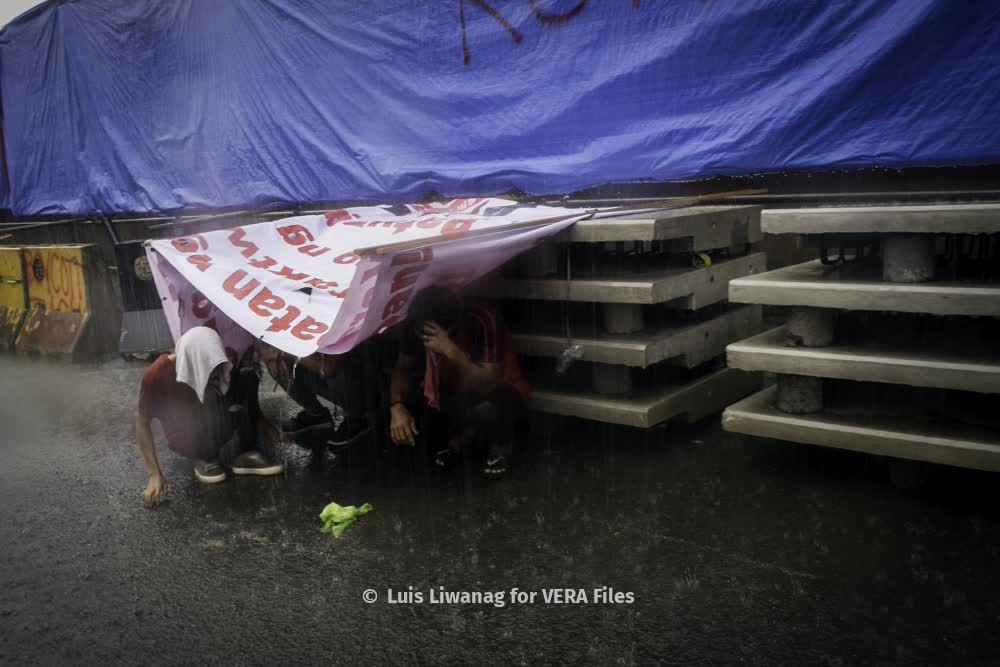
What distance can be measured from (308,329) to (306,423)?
5.25ft

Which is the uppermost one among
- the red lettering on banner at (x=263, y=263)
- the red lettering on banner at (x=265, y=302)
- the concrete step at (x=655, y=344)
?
the red lettering on banner at (x=263, y=263)

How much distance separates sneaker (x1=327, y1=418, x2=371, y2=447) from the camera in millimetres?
5355

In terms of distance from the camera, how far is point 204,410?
4.84m

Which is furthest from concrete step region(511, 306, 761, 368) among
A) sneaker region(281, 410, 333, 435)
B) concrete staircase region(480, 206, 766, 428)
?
sneaker region(281, 410, 333, 435)

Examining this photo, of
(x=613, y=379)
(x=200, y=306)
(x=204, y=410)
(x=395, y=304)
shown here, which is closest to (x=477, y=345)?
(x=395, y=304)

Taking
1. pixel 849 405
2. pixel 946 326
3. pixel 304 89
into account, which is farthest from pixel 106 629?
pixel 304 89

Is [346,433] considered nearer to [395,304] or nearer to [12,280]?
[395,304]

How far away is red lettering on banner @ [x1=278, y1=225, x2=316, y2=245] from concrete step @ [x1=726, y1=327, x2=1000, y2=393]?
3021 mm

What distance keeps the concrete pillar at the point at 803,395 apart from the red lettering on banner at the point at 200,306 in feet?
11.8

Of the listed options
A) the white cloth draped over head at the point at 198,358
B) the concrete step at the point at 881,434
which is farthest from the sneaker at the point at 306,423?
the concrete step at the point at 881,434

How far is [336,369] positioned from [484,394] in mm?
1103

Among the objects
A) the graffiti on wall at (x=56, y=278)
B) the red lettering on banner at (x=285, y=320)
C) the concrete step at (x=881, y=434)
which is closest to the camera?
the concrete step at (x=881, y=434)

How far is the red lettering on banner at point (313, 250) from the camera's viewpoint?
5289 mm

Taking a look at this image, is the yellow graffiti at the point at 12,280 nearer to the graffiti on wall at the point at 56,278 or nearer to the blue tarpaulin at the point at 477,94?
the graffiti on wall at the point at 56,278
